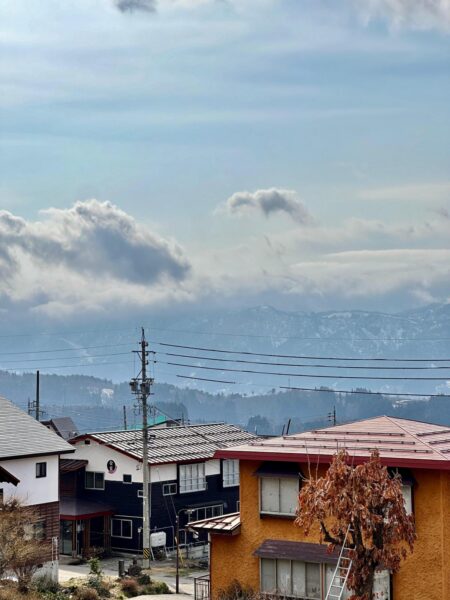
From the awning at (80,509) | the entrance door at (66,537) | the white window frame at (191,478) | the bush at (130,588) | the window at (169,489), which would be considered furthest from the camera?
the white window frame at (191,478)

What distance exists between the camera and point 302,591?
40531 mm

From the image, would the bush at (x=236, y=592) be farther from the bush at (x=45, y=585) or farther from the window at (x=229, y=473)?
the window at (x=229, y=473)

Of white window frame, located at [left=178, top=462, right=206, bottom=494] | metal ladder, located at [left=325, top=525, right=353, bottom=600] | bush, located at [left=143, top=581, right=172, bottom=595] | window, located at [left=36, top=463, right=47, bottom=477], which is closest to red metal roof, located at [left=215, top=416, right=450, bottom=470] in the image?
metal ladder, located at [left=325, top=525, right=353, bottom=600]

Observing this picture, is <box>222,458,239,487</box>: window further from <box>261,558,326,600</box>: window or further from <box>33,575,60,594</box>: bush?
<box>261,558,326,600</box>: window

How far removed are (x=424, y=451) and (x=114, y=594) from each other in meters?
18.8

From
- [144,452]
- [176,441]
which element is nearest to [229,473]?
[176,441]

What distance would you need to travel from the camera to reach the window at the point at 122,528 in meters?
67.4

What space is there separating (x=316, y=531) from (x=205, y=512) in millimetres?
30858

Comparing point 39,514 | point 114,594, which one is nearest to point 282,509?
point 114,594

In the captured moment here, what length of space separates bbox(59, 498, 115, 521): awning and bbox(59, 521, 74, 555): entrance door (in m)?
0.67

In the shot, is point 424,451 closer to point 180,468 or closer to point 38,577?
point 38,577

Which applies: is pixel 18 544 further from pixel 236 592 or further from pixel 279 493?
pixel 279 493

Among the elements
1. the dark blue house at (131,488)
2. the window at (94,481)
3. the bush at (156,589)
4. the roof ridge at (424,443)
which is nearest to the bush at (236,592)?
the roof ridge at (424,443)

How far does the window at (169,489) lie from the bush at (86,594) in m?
19.8
